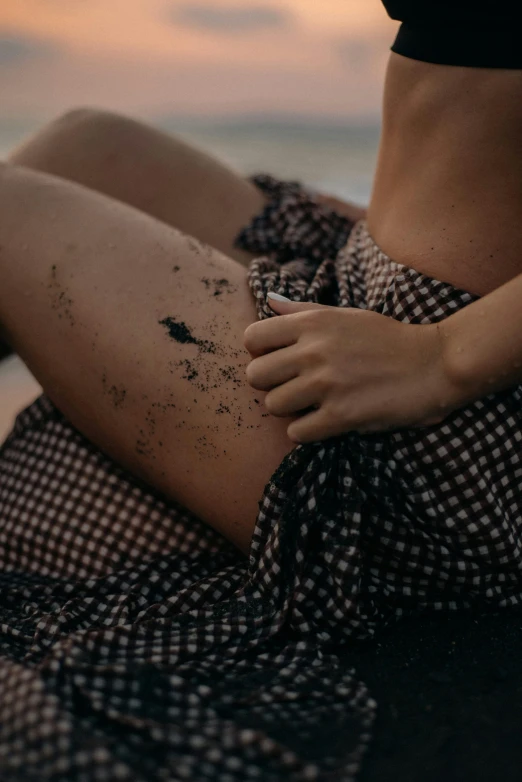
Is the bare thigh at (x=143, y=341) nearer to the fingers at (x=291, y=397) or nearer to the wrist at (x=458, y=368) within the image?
the fingers at (x=291, y=397)

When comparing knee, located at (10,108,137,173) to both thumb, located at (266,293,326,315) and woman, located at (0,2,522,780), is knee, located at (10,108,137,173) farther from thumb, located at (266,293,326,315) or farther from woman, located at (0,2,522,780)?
thumb, located at (266,293,326,315)

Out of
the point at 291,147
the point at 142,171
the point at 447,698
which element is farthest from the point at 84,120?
the point at 291,147

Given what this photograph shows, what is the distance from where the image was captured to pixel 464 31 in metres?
0.68

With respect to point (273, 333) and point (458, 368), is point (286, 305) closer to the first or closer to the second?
point (273, 333)

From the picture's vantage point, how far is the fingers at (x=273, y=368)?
0.62 metres

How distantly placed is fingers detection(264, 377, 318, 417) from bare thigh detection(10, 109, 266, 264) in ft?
1.60

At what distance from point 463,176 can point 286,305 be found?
0.24 meters

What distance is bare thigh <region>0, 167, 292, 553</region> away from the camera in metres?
0.68

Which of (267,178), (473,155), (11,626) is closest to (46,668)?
(11,626)

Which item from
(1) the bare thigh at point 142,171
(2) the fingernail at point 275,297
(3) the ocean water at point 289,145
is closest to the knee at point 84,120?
(1) the bare thigh at point 142,171

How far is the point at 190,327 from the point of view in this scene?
0.71 meters

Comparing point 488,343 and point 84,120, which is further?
point 84,120

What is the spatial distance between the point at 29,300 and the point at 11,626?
36cm

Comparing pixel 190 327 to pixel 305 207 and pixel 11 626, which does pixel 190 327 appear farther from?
pixel 305 207
